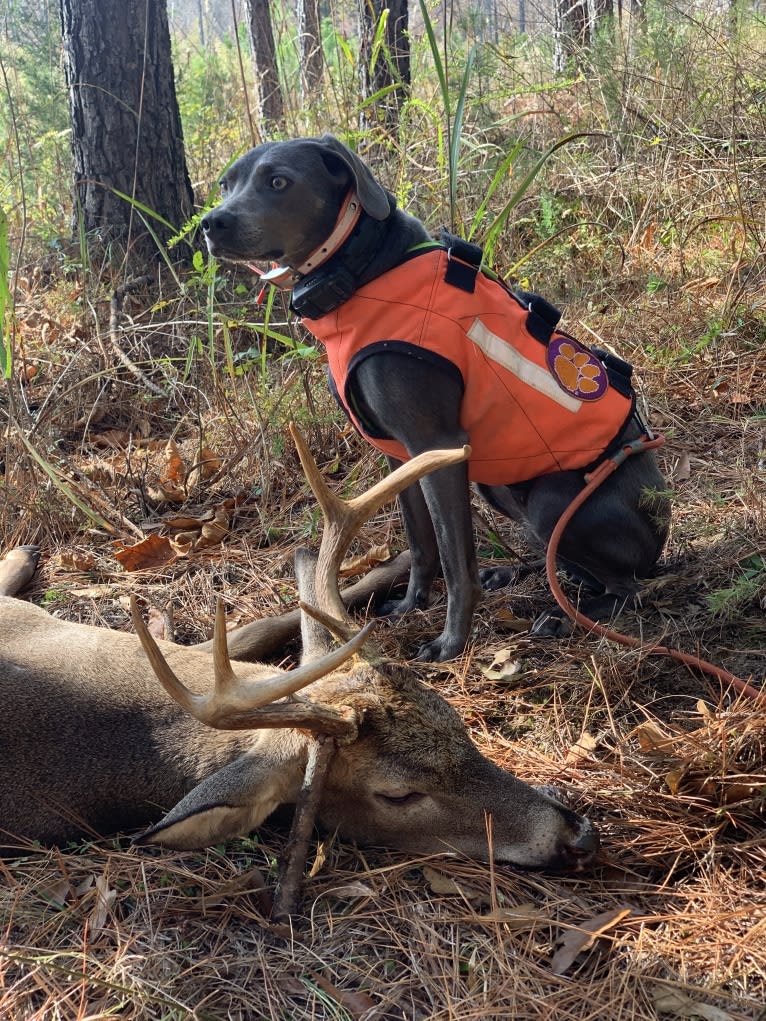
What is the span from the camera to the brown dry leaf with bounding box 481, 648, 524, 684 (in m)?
3.42

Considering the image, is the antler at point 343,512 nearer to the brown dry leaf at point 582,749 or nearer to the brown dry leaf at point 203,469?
the brown dry leaf at point 582,749

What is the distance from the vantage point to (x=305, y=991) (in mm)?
2254

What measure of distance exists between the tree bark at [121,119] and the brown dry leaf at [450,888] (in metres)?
4.86

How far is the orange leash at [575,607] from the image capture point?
10.6 ft

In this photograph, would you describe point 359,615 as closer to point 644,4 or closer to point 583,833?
point 583,833

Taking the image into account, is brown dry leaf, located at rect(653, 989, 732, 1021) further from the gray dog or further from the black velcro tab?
the black velcro tab

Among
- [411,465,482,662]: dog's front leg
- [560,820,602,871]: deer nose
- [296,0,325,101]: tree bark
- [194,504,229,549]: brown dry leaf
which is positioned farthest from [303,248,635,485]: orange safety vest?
[296,0,325,101]: tree bark

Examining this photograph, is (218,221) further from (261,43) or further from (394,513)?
(261,43)

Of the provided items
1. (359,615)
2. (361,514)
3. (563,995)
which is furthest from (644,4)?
(563,995)

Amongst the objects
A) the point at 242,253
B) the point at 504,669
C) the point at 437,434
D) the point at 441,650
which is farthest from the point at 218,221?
the point at 504,669

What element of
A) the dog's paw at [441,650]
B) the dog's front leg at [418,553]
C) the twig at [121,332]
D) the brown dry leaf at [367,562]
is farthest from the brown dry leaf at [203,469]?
the dog's paw at [441,650]

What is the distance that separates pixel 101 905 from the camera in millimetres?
2521

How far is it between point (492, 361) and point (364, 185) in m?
0.80

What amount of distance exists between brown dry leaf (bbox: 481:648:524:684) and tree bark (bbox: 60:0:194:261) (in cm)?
405
